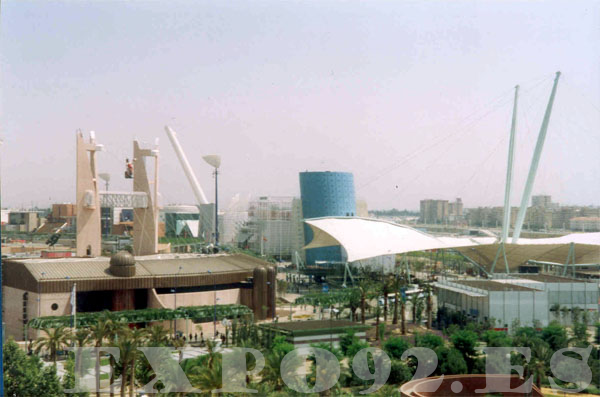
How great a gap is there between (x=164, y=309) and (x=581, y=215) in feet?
385

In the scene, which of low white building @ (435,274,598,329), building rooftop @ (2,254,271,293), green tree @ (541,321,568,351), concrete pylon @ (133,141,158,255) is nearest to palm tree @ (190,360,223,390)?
green tree @ (541,321,568,351)

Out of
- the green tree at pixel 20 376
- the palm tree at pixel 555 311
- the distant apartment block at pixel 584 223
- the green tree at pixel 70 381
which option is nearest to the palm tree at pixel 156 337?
the green tree at pixel 70 381

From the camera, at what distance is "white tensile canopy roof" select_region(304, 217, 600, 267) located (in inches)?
1749

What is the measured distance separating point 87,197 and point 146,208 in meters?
5.32

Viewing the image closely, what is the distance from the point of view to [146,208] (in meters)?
44.7

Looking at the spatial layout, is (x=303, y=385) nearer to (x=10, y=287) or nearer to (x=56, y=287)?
(x=56, y=287)

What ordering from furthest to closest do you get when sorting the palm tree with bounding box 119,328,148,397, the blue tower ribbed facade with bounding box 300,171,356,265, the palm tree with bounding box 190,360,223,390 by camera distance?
1. the blue tower ribbed facade with bounding box 300,171,356,265
2. the palm tree with bounding box 119,328,148,397
3. the palm tree with bounding box 190,360,223,390

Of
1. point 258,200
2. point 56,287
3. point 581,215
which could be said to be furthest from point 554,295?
point 581,215

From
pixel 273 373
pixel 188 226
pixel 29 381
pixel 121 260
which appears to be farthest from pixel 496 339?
pixel 188 226

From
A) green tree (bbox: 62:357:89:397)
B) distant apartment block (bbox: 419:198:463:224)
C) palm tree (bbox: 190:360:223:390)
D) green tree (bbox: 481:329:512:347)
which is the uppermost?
distant apartment block (bbox: 419:198:463:224)

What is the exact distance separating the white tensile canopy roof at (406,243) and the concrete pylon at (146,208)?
36.9 ft

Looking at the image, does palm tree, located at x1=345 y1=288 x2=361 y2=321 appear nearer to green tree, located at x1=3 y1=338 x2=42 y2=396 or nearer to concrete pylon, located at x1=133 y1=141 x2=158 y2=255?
concrete pylon, located at x1=133 y1=141 x2=158 y2=255

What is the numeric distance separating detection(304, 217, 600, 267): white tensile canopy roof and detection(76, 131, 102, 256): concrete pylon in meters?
15.2

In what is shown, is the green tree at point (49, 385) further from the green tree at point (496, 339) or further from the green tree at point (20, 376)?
the green tree at point (496, 339)
